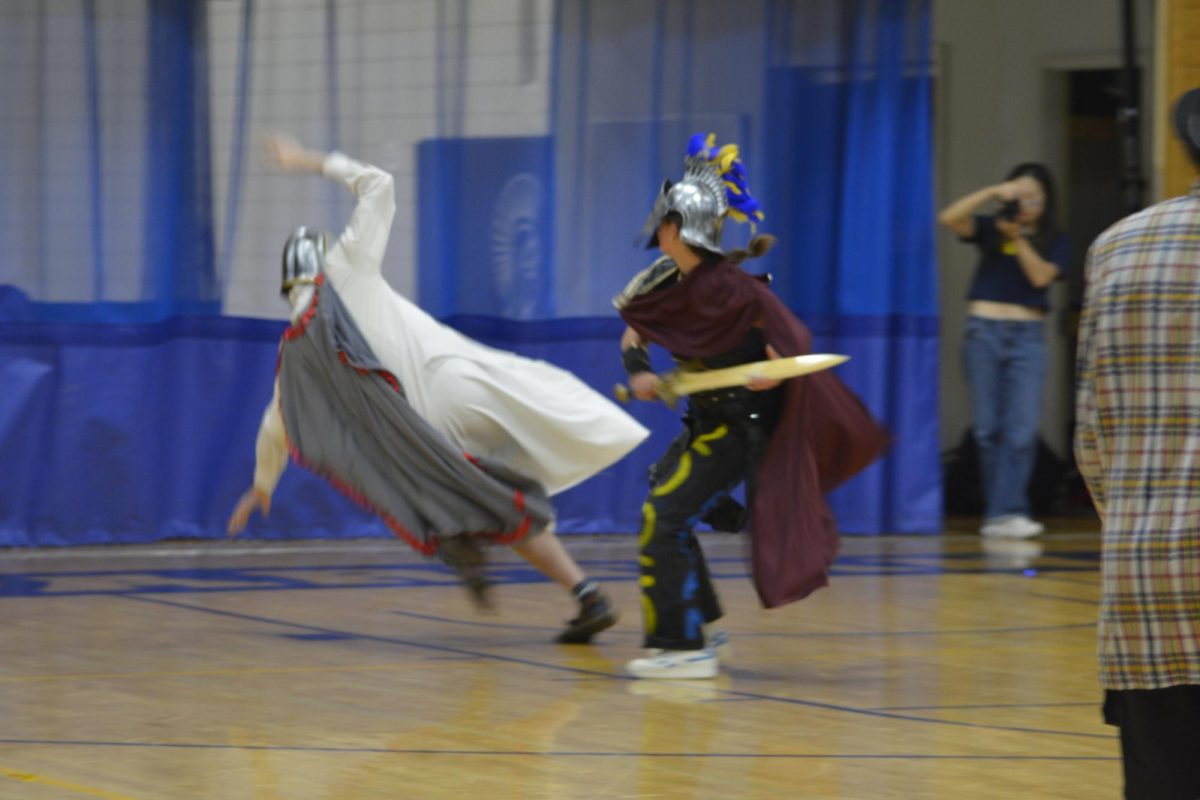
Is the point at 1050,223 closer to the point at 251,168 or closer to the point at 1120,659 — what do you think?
the point at 251,168

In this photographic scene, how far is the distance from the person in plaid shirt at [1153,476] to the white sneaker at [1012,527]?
5799mm

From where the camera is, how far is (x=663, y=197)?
5.01 metres

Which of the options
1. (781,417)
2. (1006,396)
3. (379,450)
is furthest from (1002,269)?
(379,450)

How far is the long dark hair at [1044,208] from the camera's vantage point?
8.39m

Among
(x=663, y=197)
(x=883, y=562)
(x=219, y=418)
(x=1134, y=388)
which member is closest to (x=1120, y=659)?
(x=1134, y=388)

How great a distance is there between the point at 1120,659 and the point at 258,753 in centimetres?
207

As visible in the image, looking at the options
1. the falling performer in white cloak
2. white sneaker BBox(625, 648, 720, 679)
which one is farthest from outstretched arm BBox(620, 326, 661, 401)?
white sneaker BBox(625, 648, 720, 679)

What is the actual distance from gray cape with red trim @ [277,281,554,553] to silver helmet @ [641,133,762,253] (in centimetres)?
91

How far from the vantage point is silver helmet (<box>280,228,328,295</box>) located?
5.70m

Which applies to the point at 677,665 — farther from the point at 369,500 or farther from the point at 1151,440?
the point at 1151,440

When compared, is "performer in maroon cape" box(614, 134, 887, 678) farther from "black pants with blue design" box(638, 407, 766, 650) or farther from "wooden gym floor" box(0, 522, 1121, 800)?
"wooden gym floor" box(0, 522, 1121, 800)

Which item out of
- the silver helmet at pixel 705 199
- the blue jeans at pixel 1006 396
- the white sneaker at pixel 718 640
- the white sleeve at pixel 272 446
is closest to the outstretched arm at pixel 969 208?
the blue jeans at pixel 1006 396

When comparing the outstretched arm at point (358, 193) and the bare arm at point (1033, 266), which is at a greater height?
the outstretched arm at point (358, 193)

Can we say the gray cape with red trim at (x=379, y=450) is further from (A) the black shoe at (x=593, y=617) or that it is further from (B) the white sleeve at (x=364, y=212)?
(A) the black shoe at (x=593, y=617)
